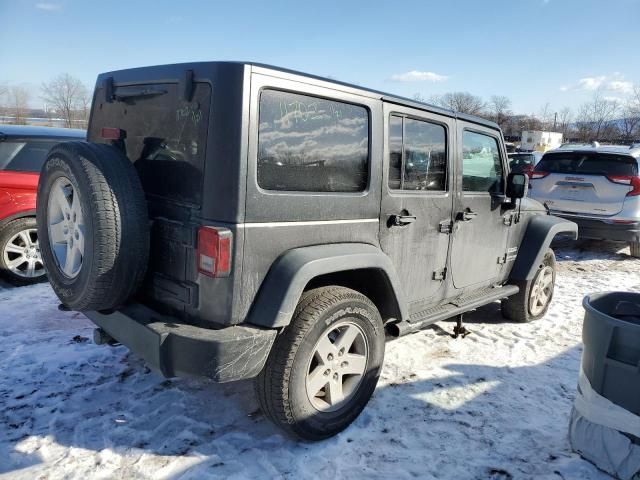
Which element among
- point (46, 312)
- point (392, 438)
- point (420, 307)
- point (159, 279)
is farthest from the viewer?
point (46, 312)

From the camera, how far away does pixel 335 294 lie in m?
2.72

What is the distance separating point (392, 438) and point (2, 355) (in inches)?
116

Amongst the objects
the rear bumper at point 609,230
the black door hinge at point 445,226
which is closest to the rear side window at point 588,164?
the rear bumper at point 609,230

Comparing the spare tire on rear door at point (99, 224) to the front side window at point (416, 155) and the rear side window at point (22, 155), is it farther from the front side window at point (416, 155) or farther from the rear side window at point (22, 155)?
the rear side window at point (22, 155)

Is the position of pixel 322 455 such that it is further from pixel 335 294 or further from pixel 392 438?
pixel 335 294

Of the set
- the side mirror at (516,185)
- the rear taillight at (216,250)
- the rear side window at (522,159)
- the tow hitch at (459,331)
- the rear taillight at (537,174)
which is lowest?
the tow hitch at (459,331)

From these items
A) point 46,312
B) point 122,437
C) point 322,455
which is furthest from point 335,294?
point 46,312

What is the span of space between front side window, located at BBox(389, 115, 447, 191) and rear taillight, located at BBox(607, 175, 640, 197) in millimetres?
5253

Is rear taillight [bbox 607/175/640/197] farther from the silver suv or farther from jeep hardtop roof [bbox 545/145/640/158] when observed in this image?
jeep hardtop roof [bbox 545/145/640/158]

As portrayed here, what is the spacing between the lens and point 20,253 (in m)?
5.26

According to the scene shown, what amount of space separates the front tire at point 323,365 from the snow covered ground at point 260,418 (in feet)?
0.61

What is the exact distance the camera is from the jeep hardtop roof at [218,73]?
233 centimetres

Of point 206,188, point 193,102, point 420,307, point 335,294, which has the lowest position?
point 420,307

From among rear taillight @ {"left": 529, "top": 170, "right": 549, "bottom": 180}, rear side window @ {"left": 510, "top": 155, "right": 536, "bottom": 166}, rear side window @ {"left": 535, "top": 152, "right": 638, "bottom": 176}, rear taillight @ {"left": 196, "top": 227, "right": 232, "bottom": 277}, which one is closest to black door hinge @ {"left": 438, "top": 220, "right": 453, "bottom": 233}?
rear taillight @ {"left": 196, "top": 227, "right": 232, "bottom": 277}
